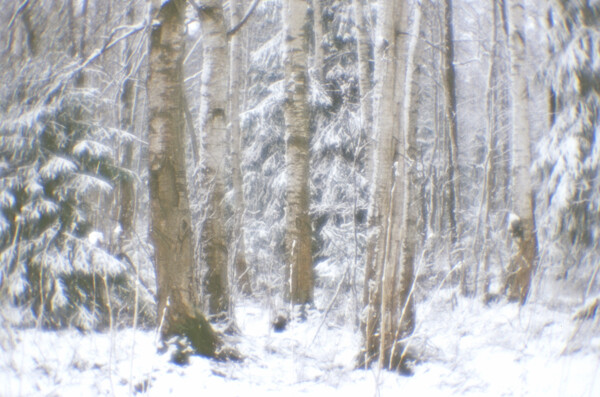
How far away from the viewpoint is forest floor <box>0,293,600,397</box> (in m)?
3.19

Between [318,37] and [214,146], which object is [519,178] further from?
[214,146]

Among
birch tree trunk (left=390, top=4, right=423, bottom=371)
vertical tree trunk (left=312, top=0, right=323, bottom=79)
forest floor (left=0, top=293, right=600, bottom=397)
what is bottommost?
forest floor (left=0, top=293, right=600, bottom=397)

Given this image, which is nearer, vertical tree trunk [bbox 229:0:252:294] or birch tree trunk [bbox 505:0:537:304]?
birch tree trunk [bbox 505:0:537:304]

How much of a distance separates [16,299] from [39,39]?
3.70m

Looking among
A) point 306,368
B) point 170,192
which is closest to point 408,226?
point 306,368

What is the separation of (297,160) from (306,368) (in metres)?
3.06

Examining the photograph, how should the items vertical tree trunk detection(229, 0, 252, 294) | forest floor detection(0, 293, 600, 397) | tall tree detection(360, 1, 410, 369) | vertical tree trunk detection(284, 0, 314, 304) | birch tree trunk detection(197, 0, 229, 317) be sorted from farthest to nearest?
vertical tree trunk detection(229, 0, 252, 294) < vertical tree trunk detection(284, 0, 314, 304) < birch tree trunk detection(197, 0, 229, 317) < tall tree detection(360, 1, 410, 369) < forest floor detection(0, 293, 600, 397)

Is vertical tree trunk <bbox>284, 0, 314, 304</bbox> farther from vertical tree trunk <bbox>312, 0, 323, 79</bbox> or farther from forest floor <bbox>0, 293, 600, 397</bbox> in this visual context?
vertical tree trunk <bbox>312, 0, 323, 79</bbox>

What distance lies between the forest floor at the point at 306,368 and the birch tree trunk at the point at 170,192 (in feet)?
1.09

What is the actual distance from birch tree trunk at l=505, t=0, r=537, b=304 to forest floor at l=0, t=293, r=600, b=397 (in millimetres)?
2386

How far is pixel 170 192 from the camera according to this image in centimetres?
389

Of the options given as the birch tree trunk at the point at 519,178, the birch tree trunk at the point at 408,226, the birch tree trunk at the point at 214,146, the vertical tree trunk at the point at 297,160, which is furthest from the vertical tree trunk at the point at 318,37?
the birch tree trunk at the point at 214,146

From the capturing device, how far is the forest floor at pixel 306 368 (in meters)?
3.19

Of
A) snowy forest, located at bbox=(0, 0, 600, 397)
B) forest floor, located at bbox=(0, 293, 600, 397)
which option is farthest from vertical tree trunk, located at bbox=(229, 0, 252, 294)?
forest floor, located at bbox=(0, 293, 600, 397)
